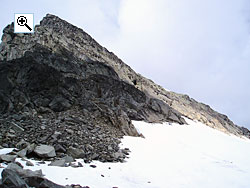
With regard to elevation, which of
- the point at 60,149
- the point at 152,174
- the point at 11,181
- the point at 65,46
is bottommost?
the point at 152,174

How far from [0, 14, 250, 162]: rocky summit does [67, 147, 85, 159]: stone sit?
53mm

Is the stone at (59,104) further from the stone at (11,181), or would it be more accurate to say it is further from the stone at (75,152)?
the stone at (11,181)

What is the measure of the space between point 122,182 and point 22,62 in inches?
714

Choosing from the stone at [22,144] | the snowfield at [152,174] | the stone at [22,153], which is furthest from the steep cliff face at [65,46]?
the stone at [22,153]

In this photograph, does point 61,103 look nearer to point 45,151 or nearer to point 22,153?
point 45,151

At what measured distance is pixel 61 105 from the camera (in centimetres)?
1639

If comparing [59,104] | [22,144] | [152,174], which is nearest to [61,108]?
[59,104]

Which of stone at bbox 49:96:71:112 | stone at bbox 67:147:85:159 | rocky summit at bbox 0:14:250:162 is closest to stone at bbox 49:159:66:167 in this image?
rocky summit at bbox 0:14:250:162

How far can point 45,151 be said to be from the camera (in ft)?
28.6

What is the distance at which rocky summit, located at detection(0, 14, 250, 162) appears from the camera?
10.4 metres

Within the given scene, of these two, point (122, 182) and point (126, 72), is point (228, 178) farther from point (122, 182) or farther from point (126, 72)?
point (126, 72)

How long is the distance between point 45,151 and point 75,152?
5.16ft

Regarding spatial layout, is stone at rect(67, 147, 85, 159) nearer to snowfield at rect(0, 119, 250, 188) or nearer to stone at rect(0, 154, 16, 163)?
snowfield at rect(0, 119, 250, 188)

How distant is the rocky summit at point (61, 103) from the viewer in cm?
1038
